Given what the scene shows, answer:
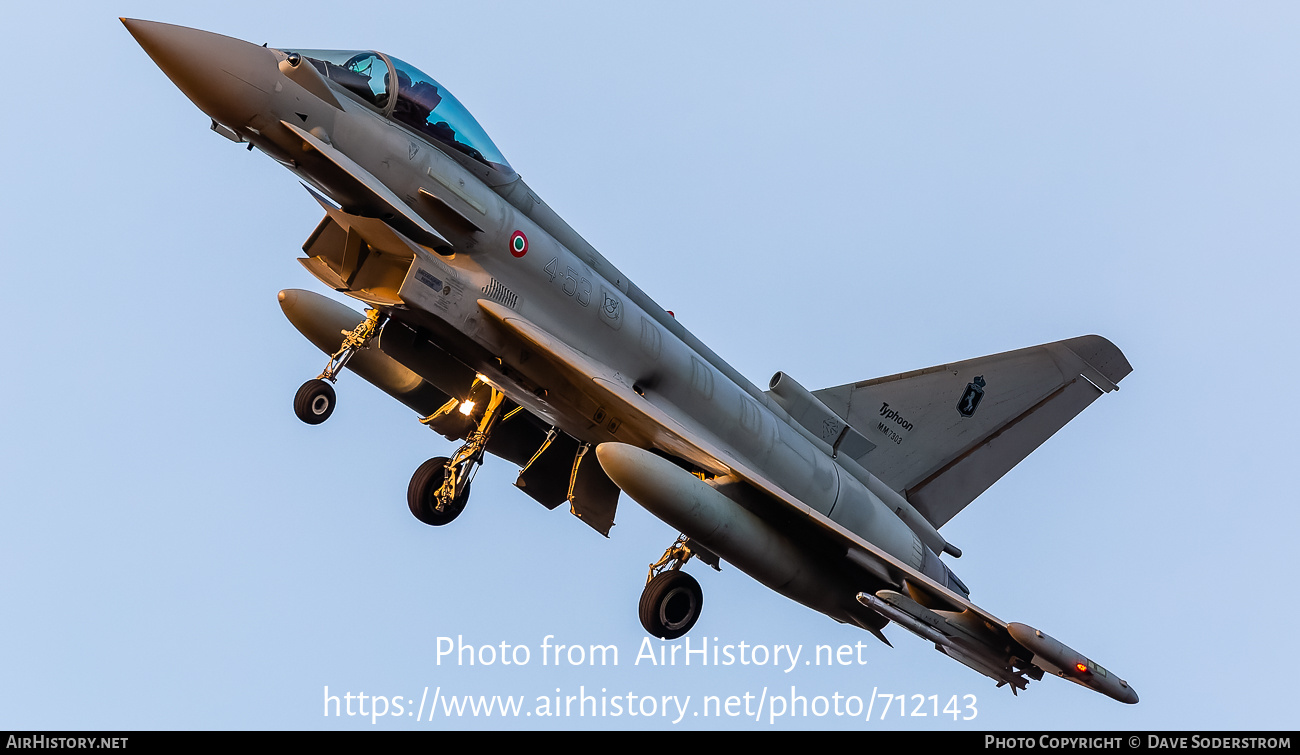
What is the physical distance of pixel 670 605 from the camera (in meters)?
13.5

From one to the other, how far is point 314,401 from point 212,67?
3129mm

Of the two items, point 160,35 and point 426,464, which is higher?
point 160,35

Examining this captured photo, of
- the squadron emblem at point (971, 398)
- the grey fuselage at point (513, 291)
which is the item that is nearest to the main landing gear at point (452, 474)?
the grey fuselage at point (513, 291)

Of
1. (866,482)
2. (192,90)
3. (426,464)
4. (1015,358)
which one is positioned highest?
(1015,358)

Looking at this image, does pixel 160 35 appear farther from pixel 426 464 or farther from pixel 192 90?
pixel 426 464

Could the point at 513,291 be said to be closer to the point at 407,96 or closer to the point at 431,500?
the point at 407,96

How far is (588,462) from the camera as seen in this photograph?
13.6m

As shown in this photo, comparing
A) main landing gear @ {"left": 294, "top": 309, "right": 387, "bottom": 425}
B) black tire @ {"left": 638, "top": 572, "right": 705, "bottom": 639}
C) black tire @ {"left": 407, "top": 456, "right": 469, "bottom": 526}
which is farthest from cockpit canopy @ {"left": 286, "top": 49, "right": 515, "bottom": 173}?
black tire @ {"left": 638, "top": 572, "right": 705, "bottom": 639}

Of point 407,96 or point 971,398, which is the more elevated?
point 971,398

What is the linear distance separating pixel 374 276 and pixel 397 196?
2.55 feet

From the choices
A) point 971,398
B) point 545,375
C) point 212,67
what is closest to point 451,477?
point 545,375

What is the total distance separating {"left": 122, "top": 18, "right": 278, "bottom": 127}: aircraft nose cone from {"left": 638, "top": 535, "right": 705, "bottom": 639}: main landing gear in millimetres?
6095

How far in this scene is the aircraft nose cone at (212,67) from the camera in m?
10.6

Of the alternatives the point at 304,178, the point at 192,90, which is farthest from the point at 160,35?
the point at 304,178
